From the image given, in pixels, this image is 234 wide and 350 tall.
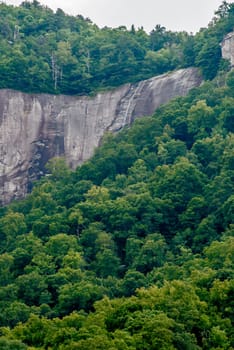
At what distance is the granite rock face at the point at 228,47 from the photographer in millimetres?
61853

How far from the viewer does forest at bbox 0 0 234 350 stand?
35594 mm

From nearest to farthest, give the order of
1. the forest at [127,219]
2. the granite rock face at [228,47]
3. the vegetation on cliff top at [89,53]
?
the forest at [127,219]
the granite rock face at [228,47]
the vegetation on cliff top at [89,53]

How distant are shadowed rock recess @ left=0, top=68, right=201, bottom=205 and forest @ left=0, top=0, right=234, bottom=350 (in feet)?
3.86

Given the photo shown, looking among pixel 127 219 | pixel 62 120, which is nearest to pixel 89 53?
pixel 62 120

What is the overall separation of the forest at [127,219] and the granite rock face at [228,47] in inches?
19.3

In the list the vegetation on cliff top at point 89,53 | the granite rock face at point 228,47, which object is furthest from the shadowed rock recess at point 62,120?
the granite rock face at point 228,47

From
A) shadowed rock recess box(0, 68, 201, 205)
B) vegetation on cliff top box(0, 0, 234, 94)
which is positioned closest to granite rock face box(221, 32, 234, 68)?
vegetation on cliff top box(0, 0, 234, 94)

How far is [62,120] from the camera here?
63688mm

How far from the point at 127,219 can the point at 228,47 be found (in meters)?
19.8

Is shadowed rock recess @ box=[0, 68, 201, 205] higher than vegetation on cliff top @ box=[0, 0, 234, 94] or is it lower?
lower

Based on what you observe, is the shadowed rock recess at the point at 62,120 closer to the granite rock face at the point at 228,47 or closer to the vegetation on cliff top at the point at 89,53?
the vegetation on cliff top at the point at 89,53

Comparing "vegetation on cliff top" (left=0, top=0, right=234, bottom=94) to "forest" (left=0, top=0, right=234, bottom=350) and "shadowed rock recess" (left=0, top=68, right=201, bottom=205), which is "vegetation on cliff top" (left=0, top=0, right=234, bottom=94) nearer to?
"forest" (left=0, top=0, right=234, bottom=350)

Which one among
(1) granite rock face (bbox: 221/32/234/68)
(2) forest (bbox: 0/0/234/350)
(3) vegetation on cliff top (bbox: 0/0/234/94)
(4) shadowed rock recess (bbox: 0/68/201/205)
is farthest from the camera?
(3) vegetation on cliff top (bbox: 0/0/234/94)

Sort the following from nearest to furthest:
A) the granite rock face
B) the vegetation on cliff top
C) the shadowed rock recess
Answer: the shadowed rock recess, the granite rock face, the vegetation on cliff top
